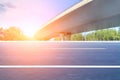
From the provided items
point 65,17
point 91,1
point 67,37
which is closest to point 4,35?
point 67,37

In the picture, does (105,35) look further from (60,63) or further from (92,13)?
(60,63)

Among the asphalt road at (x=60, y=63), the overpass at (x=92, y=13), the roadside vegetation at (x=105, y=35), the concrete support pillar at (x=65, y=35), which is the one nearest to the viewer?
the asphalt road at (x=60, y=63)

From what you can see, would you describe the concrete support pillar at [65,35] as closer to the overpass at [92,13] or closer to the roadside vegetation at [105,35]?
the roadside vegetation at [105,35]

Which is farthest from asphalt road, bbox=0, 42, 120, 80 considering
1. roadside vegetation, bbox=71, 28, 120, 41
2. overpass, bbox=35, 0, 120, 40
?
roadside vegetation, bbox=71, 28, 120, 41

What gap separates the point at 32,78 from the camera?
212 inches

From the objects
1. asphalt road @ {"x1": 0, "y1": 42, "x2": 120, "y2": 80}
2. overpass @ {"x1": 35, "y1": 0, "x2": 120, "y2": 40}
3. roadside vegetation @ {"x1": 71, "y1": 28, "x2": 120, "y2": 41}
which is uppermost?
overpass @ {"x1": 35, "y1": 0, "x2": 120, "y2": 40}

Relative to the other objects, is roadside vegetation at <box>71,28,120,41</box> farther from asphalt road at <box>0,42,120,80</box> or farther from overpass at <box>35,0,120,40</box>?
asphalt road at <box>0,42,120,80</box>

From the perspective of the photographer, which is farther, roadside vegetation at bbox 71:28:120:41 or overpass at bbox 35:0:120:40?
roadside vegetation at bbox 71:28:120:41

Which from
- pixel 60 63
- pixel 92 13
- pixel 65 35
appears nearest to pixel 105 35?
pixel 65 35

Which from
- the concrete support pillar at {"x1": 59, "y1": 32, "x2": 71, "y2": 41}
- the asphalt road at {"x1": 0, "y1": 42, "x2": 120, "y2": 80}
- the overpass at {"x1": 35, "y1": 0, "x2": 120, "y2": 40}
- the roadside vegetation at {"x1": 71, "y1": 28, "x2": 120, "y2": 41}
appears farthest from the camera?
the roadside vegetation at {"x1": 71, "y1": 28, "x2": 120, "y2": 41}

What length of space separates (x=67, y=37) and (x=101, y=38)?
5552 mm

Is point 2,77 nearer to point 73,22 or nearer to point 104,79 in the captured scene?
point 104,79

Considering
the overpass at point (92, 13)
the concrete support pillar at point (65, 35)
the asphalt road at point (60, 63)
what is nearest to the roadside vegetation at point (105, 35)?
the concrete support pillar at point (65, 35)

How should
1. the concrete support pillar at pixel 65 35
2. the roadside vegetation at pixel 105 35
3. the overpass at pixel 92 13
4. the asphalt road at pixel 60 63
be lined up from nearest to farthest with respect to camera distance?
the asphalt road at pixel 60 63
the overpass at pixel 92 13
the concrete support pillar at pixel 65 35
the roadside vegetation at pixel 105 35
